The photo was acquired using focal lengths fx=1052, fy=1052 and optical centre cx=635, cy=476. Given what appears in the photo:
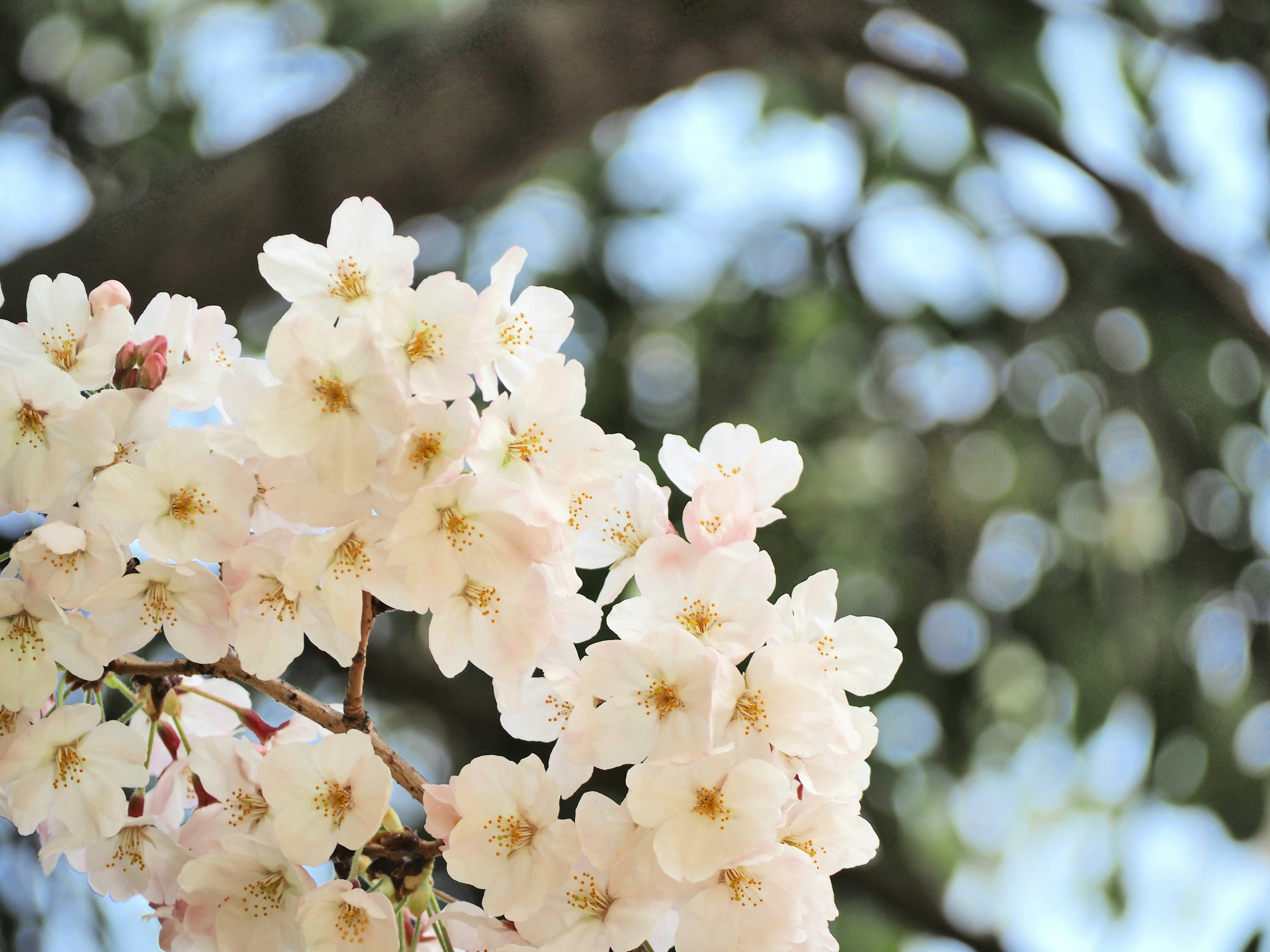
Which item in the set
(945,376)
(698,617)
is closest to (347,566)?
(698,617)

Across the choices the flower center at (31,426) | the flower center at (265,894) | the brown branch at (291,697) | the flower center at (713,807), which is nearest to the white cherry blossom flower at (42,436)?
the flower center at (31,426)

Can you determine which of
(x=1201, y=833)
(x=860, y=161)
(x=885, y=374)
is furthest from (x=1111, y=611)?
(x=860, y=161)

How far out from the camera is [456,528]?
0.43 metres

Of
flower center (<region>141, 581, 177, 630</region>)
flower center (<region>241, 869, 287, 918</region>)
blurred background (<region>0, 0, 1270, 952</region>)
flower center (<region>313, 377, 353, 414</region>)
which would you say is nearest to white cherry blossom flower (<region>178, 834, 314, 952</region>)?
flower center (<region>241, 869, 287, 918</region>)

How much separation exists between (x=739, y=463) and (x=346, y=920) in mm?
297

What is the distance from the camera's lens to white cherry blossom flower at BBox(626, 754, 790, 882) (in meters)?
0.45

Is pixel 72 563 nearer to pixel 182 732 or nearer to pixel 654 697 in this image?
pixel 182 732

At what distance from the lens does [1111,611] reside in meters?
1.85

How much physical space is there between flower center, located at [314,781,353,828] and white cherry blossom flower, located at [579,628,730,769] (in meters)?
0.11

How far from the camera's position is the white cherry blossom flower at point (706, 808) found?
447 millimetres

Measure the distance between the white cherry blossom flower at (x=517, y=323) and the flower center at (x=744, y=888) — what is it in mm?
248

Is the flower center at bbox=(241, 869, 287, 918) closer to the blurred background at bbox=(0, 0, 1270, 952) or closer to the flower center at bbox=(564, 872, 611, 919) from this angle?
the flower center at bbox=(564, 872, 611, 919)

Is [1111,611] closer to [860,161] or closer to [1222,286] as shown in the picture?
[1222,286]

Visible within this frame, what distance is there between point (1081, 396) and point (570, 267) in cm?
99
